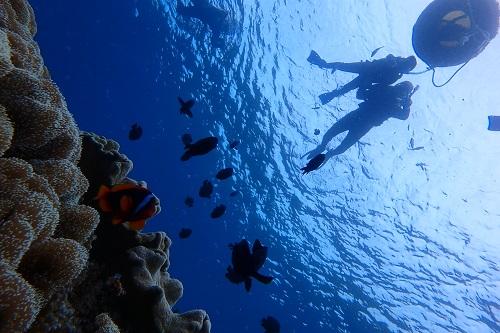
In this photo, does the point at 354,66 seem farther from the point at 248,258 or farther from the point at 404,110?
the point at 248,258

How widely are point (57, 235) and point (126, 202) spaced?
50 cm

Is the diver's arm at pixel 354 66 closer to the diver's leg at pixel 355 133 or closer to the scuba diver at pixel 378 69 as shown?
the scuba diver at pixel 378 69

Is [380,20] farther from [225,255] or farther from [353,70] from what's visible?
[225,255]

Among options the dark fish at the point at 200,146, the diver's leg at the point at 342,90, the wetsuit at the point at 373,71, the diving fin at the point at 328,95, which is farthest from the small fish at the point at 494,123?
the dark fish at the point at 200,146

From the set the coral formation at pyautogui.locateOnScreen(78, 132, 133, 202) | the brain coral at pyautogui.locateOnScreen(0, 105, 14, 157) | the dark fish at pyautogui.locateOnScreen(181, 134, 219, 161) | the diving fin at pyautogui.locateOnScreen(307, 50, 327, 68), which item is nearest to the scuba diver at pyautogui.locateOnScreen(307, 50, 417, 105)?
the diving fin at pyautogui.locateOnScreen(307, 50, 327, 68)

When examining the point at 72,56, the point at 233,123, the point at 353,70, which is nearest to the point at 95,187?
the point at 353,70

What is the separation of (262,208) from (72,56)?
24320 millimetres

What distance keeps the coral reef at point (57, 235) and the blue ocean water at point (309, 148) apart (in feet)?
56.6

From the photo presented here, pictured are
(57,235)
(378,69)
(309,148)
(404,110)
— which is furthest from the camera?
(309,148)

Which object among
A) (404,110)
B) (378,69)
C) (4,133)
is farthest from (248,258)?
(404,110)

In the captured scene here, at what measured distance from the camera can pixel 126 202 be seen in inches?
101

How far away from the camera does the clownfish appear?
99.0 inches

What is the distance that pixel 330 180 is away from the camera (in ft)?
75.9

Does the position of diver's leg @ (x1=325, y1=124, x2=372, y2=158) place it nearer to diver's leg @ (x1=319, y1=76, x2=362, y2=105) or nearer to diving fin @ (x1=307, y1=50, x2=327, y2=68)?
diver's leg @ (x1=319, y1=76, x2=362, y2=105)
